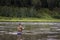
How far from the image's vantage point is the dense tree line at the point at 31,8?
A: 38.6 m

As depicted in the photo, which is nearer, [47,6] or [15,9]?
[15,9]

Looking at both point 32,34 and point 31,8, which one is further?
point 31,8

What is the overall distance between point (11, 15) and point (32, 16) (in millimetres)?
3579

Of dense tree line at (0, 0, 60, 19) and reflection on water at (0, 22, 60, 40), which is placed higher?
reflection on water at (0, 22, 60, 40)

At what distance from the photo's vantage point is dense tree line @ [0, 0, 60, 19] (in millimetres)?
38594

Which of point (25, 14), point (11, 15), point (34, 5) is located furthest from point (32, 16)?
point (34, 5)

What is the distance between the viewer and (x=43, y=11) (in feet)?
136

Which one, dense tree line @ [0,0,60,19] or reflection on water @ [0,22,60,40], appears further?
dense tree line @ [0,0,60,19]

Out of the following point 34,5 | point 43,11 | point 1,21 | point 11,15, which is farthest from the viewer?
point 34,5

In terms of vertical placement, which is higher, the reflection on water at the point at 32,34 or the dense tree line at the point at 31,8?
the reflection on water at the point at 32,34

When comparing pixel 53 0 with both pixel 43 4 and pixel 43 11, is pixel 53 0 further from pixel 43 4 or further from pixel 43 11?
pixel 43 11

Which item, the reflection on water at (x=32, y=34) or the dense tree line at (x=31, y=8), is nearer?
the reflection on water at (x=32, y=34)

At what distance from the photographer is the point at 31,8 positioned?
40.5 metres

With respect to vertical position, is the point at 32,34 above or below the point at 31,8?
above
